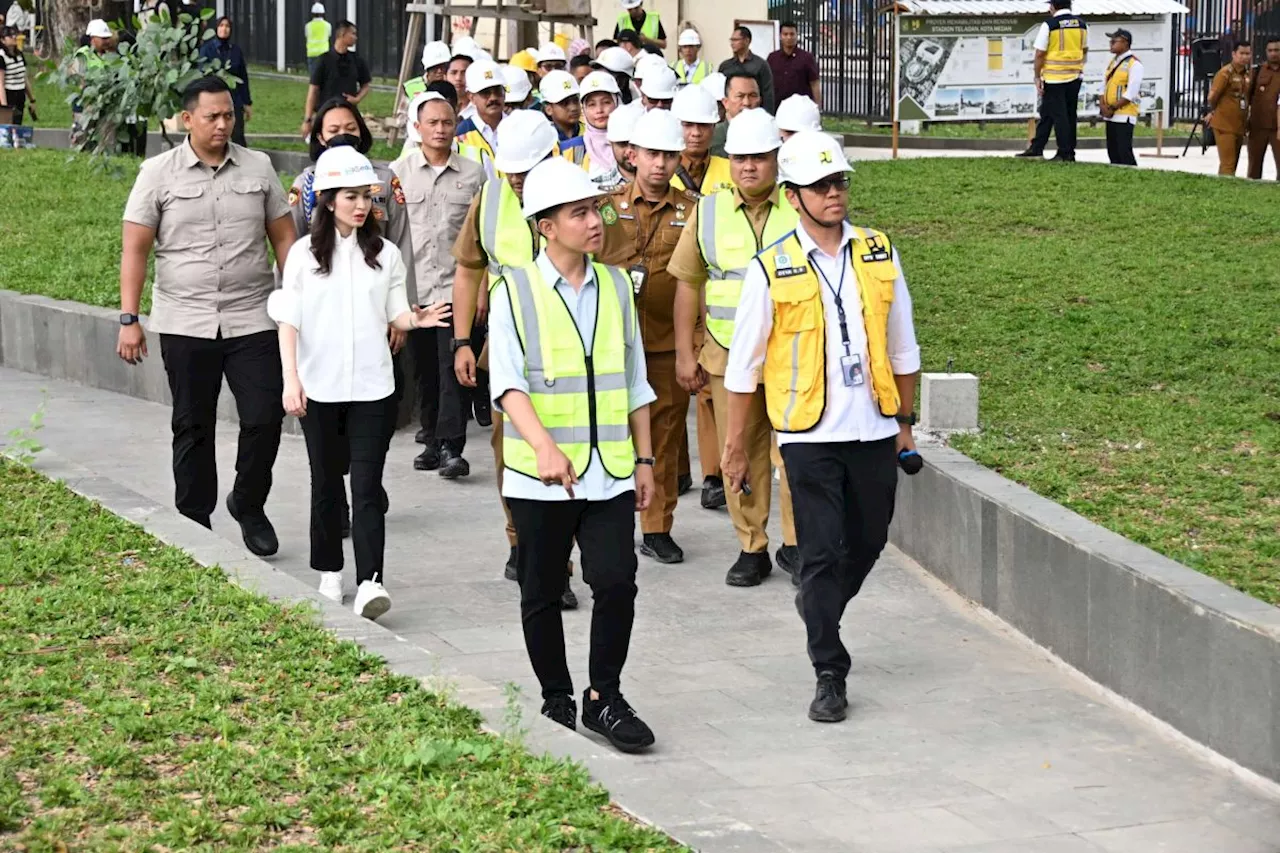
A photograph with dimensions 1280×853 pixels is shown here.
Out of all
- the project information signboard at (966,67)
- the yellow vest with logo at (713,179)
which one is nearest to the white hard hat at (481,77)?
the yellow vest with logo at (713,179)

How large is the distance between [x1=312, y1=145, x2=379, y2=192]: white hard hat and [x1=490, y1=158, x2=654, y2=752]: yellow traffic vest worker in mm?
1671

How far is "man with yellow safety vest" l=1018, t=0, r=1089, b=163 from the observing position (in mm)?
20516

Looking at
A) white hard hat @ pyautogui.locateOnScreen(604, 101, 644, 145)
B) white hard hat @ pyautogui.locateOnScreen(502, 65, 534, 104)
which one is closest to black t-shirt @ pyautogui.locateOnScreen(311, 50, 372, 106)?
white hard hat @ pyautogui.locateOnScreen(502, 65, 534, 104)

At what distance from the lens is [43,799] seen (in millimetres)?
5203

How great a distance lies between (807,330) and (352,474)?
2.04m

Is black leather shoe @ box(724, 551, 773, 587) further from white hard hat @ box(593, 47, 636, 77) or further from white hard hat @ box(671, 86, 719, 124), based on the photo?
white hard hat @ box(593, 47, 636, 77)

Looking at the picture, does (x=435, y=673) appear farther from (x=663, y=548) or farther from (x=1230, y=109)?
(x=1230, y=109)

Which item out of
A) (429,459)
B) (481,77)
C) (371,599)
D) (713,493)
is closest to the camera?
(371,599)

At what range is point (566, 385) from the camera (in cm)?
→ 626

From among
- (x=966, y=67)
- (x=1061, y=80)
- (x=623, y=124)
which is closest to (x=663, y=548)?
(x=623, y=124)

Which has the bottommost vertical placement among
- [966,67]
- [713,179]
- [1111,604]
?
[1111,604]

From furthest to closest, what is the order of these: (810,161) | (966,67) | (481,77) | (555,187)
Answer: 1. (966,67)
2. (481,77)
3. (810,161)
4. (555,187)

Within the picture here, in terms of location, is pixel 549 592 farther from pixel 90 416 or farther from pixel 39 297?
pixel 39 297

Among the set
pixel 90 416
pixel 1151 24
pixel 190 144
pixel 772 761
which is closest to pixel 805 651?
pixel 772 761
